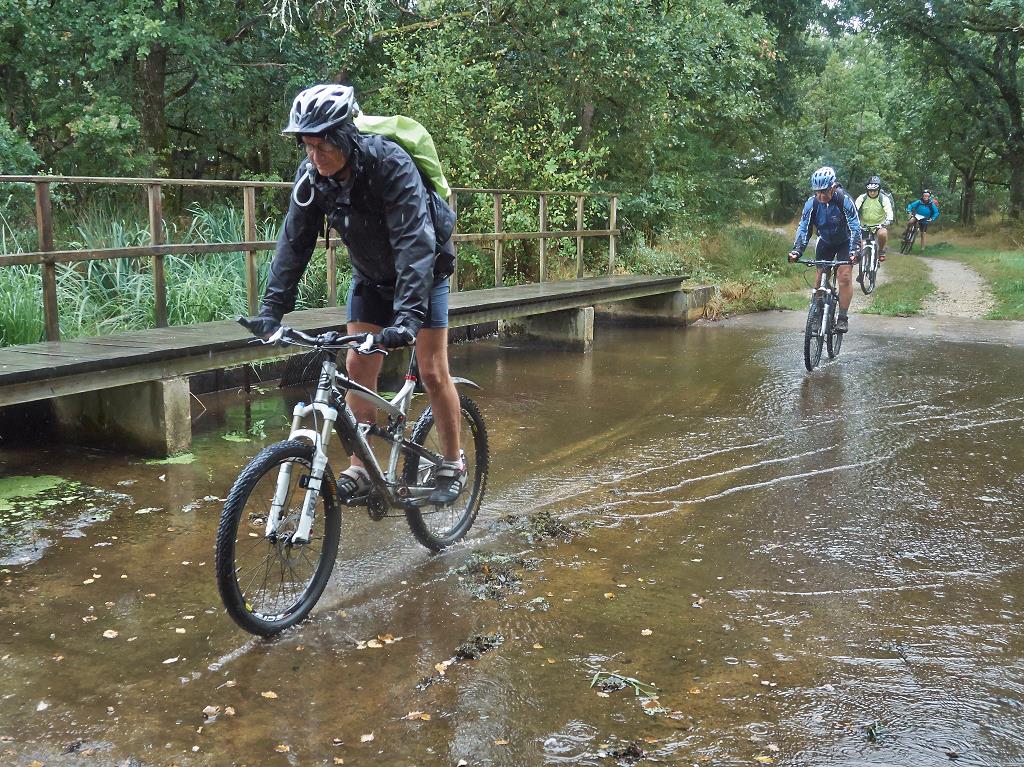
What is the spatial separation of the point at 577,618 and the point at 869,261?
1482cm

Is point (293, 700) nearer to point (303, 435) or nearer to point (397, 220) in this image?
point (303, 435)

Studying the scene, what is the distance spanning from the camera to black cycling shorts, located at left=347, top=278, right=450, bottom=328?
464 cm

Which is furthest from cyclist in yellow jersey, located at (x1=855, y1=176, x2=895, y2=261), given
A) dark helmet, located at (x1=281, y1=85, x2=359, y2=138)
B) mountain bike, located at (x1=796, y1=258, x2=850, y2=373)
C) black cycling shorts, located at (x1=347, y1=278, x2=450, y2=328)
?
dark helmet, located at (x1=281, y1=85, x2=359, y2=138)

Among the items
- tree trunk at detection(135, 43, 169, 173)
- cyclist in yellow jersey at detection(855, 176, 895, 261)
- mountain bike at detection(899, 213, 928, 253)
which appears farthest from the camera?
mountain bike at detection(899, 213, 928, 253)

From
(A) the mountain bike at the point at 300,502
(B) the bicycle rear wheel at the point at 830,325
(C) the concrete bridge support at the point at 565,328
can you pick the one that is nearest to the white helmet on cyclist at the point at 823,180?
(B) the bicycle rear wheel at the point at 830,325

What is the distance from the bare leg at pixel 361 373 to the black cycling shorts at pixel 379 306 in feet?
0.12

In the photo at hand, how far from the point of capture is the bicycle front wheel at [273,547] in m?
3.82

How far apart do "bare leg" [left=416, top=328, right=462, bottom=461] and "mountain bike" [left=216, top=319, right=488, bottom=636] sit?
12cm

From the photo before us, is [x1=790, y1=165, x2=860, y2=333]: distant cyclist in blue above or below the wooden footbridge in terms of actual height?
above

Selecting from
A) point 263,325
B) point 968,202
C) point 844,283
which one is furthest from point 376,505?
point 968,202

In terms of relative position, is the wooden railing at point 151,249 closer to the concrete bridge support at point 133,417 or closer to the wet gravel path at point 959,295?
the concrete bridge support at point 133,417

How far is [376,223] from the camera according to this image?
4.37m

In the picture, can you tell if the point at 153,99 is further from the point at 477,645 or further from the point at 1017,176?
the point at 1017,176

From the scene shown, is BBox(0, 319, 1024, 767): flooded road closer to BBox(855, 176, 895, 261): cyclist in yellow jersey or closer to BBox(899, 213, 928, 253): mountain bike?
BBox(855, 176, 895, 261): cyclist in yellow jersey
